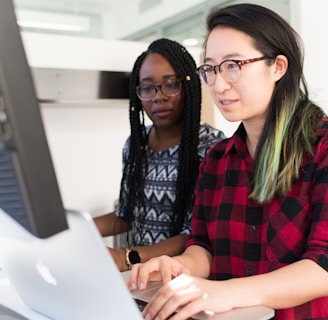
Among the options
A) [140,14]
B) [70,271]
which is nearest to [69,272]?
[70,271]

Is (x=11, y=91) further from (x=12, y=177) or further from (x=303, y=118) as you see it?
(x=303, y=118)

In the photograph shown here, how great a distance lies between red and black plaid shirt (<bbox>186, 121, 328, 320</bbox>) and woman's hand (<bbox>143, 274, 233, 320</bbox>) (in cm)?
24

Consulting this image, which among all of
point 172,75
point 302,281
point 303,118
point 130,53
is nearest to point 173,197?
point 172,75

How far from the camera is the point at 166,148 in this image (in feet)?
5.06

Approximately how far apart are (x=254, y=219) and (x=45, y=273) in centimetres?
61

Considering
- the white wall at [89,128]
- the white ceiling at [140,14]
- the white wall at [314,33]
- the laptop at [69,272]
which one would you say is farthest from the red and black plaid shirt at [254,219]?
the white wall at [314,33]

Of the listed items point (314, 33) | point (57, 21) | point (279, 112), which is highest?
point (57, 21)

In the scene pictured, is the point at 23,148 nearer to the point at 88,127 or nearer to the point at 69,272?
the point at 69,272

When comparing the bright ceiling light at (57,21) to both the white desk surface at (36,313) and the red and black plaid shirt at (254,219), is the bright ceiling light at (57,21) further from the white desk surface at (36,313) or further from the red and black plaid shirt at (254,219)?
the white desk surface at (36,313)

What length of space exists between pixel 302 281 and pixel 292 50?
1.73 feet

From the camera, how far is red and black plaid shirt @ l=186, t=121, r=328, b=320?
3.15ft

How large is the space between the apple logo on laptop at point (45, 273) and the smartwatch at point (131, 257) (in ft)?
2.04

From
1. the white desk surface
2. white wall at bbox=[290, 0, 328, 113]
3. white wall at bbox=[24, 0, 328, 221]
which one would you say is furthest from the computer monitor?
white wall at bbox=[290, 0, 328, 113]

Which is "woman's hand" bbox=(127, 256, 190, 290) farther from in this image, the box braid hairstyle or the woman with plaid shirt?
the box braid hairstyle
